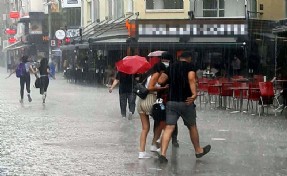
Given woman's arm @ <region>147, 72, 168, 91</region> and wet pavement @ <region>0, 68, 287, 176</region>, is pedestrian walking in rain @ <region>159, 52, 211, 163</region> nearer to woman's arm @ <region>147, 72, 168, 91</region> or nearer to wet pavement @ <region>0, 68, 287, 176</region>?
woman's arm @ <region>147, 72, 168, 91</region>

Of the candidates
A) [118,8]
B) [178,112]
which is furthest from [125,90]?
[118,8]

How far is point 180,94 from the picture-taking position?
12.0 m

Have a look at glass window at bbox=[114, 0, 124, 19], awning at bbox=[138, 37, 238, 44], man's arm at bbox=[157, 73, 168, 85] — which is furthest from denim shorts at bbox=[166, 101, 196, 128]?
glass window at bbox=[114, 0, 124, 19]

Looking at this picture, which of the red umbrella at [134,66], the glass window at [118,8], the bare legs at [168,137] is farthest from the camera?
the glass window at [118,8]

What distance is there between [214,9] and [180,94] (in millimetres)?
28901

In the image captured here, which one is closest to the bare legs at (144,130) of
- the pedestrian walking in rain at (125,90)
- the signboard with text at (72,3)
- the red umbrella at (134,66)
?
the red umbrella at (134,66)

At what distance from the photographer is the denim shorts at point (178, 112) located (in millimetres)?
12000

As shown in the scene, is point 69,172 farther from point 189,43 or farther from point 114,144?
point 189,43

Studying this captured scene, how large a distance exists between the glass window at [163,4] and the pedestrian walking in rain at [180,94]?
2923 centimetres

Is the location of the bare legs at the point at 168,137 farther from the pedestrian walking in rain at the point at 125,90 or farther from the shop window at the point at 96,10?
the shop window at the point at 96,10

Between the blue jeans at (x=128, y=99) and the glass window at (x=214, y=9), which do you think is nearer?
the blue jeans at (x=128, y=99)

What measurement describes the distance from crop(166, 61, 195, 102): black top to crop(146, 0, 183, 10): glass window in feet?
96.1

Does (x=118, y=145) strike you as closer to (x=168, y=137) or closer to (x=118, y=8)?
(x=168, y=137)

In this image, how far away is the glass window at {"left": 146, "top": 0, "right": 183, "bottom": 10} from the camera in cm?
4109
